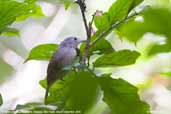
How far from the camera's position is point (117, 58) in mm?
633

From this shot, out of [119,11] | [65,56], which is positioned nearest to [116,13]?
[119,11]

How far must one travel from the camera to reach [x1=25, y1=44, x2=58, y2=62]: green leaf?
2.18 feet

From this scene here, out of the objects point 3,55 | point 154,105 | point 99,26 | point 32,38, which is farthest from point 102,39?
point 32,38

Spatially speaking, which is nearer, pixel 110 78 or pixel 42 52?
pixel 110 78

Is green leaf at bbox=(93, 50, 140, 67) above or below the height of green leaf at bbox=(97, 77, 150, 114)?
above

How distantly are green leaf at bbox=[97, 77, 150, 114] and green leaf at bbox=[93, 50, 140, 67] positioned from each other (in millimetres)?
54

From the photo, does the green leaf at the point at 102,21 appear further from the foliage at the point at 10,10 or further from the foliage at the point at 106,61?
the foliage at the point at 10,10

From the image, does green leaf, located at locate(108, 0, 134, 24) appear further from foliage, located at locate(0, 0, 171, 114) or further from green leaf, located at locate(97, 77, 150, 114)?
green leaf, located at locate(97, 77, 150, 114)

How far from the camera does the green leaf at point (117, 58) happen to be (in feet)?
2.04

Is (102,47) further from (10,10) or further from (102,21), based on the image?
(10,10)

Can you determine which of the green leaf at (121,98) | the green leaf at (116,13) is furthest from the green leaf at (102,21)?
the green leaf at (121,98)

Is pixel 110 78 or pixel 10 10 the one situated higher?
pixel 10 10

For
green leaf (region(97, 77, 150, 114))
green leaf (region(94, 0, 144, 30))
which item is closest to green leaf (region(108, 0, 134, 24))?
green leaf (region(94, 0, 144, 30))

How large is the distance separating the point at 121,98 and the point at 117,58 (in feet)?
0.30
